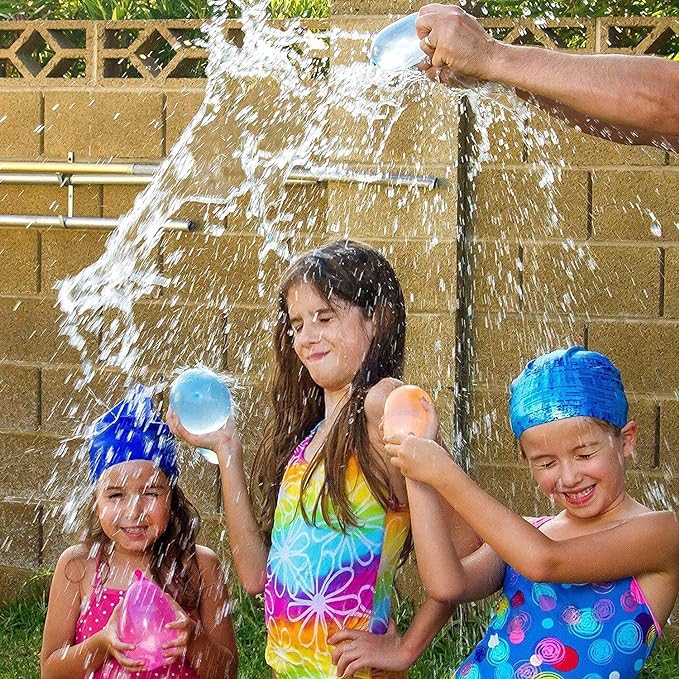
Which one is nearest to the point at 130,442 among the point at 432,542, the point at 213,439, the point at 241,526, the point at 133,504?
the point at 133,504

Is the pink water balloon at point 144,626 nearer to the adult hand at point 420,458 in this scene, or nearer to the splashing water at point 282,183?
the adult hand at point 420,458

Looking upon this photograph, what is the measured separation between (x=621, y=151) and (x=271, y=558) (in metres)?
2.04

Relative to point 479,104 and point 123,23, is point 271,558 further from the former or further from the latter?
point 123,23

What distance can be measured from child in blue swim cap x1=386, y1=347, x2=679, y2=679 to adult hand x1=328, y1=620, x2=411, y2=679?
15cm

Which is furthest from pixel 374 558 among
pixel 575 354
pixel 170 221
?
pixel 170 221

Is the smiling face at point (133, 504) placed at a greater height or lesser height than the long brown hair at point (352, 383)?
lesser

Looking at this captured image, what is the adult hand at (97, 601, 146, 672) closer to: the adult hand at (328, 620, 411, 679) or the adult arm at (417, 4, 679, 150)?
the adult hand at (328, 620, 411, 679)

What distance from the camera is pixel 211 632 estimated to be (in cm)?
310

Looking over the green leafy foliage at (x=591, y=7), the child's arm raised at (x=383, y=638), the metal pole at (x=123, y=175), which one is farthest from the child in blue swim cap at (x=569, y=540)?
the green leafy foliage at (x=591, y=7)

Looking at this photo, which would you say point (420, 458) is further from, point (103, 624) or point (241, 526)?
point (103, 624)

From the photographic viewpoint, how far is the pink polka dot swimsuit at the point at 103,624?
9.82 ft

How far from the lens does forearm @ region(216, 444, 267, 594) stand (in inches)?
118

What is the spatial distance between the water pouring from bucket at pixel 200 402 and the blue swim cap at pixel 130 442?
0.67 ft

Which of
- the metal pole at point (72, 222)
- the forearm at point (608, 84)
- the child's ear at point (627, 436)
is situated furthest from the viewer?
the metal pole at point (72, 222)
